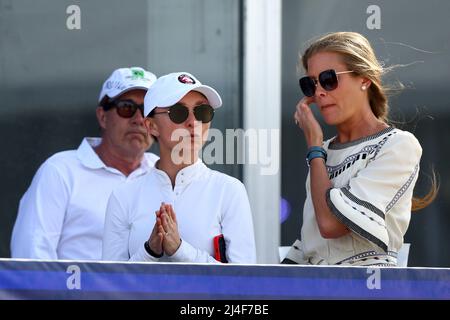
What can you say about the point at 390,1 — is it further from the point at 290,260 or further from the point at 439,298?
the point at 439,298

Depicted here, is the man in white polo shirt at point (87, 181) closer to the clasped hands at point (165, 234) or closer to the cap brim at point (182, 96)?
the cap brim at point (182, 96)

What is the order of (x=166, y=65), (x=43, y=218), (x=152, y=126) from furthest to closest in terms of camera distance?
(x=166, y=65)
(x=43, y=218)
(x=152, y=126)

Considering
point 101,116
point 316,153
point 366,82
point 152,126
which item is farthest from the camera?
point 101,116

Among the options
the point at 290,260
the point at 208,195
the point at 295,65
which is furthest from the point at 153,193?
the point at 295,65

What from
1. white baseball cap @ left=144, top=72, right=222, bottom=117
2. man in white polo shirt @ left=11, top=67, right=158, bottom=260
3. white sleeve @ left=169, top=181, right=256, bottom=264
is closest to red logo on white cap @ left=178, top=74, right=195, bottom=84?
white baseball cap @ left=144, top=72, right=222, bottom=117

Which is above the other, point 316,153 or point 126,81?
point 126,81

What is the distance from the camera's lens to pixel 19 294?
2887mm

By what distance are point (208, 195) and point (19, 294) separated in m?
0.76

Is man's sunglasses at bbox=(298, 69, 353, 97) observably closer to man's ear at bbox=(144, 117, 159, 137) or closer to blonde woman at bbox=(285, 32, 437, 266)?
blonde woman at bbox=(285, 32, 437, 266)

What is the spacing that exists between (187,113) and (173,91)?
3.3 inches

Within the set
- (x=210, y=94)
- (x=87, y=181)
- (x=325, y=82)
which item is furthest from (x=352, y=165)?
(x=87, y=181)

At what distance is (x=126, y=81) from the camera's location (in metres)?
4.12

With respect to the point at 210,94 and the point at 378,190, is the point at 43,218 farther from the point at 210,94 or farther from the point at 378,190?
the point at 378,190

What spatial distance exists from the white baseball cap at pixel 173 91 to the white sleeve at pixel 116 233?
1.08 ft
